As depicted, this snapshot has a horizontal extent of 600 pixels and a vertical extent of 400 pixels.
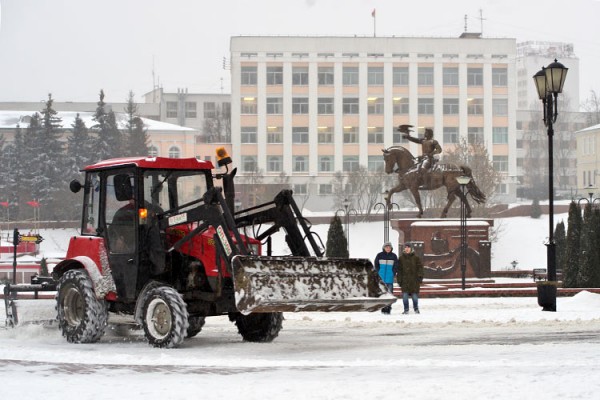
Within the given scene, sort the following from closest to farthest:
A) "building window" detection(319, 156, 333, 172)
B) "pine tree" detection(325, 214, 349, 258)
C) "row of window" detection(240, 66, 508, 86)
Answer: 1. "pine tree" detection(325, 214, 349, 258)
2. "row of window" detection(240, 66, 508, 86)
3. "building window" detection(319, 156, 333, 172)

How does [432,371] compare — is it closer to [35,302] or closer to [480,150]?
[35,302]

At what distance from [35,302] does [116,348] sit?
2.73m

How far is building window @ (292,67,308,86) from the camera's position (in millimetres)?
107562

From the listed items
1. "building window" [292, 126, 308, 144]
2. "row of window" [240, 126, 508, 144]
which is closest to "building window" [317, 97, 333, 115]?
"row of window" [240, 126, 508, 144]

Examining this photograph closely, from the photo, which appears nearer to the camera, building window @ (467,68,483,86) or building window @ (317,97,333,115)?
building window @ (317,97,333,115)

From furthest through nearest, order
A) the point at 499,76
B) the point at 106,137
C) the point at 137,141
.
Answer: the point at 499,76
the point at 137,141
the point at 106,137

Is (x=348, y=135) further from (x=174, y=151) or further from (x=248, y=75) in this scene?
(x=174, y=151)

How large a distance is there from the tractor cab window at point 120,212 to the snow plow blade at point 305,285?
223cm

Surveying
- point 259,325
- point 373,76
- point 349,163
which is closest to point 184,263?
point 259,325

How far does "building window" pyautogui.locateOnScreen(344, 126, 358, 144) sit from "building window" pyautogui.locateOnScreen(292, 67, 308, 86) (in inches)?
241

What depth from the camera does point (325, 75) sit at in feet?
355

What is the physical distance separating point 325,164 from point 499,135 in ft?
57.6

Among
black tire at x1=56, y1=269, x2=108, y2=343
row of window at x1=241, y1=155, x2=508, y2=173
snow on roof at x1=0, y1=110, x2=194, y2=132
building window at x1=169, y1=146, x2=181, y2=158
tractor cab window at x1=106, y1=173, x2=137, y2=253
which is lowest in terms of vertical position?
black tire at x1=56, y1=269, x2=108, y2=343

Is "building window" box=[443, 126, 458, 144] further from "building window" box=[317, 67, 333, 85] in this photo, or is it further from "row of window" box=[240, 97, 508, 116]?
"building window" box=[317, 67, 333, 85]
